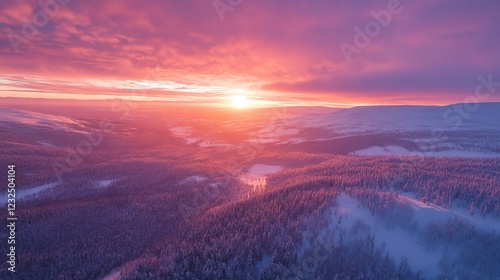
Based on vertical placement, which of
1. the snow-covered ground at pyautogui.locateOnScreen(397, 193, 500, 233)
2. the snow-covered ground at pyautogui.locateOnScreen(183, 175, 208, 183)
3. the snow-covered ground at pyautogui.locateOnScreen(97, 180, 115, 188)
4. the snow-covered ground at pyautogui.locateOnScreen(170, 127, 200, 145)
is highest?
the snow-covered ground at pyautogui.locateOnScreen(397, 193, 500, 233)

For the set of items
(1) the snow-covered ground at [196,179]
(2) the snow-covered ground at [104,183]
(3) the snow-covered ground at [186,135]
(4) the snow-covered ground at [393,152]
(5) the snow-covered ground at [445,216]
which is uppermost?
(5) the snow-covered ground at [445,216]

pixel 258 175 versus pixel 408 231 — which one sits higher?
pixel 408 231

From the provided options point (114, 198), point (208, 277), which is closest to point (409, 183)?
point (208, 277)

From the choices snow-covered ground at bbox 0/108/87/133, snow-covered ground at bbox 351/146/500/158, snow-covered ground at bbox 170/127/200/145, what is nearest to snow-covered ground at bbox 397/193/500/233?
snow-covered ground at bbox 351/146/500/158

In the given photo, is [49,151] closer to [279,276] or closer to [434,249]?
[279,276]

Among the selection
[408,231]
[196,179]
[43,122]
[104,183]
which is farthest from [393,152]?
[43,122]

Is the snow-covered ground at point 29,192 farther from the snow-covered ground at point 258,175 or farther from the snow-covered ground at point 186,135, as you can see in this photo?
the snow-covered ground at point 186,135

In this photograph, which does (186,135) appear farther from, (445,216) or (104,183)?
(445,216)

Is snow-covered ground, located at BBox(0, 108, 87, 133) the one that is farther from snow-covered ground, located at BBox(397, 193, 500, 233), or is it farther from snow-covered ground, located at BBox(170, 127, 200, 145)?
snow-covered ground, located at BBox(397, 193, 500, 233)

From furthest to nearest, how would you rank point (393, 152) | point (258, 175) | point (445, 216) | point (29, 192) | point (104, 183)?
point (393, 152)
point (258, 175)
point (104, 183)
point (29, 192)
point (445, 216)

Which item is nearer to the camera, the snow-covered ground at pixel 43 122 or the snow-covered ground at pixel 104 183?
the snow-covered ground at pixel 104 183

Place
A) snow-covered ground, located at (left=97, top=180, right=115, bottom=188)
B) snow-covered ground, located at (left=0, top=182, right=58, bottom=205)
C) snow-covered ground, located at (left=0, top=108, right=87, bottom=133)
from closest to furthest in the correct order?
snow-covered ground, located at (left=0, top=182, right=58, bottom=205), snow-covered ground, located at (left=97, top=180, right=115, bottom=188), snow-covered ground, located at (left=0, top=108, right=87, bottom=133)

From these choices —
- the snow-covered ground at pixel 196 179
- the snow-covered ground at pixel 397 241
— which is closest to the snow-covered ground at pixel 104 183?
the snow-covered ground at pixel 196 179
